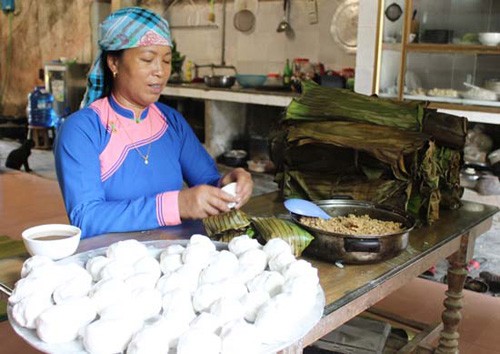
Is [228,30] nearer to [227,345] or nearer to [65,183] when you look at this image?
[65,183]

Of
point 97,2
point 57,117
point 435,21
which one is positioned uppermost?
point 97,2

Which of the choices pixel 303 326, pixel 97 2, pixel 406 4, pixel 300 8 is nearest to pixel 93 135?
pixel 303 326

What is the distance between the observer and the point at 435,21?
4.52m

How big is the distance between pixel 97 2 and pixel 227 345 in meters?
8.17

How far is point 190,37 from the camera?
728 centimetres

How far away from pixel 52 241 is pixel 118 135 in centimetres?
74

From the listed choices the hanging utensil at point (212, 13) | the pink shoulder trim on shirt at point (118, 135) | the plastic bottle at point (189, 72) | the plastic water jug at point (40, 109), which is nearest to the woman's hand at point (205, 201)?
the pink shoulder trim on shirt at point (118, 135)

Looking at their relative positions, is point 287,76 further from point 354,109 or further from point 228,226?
point 228,226

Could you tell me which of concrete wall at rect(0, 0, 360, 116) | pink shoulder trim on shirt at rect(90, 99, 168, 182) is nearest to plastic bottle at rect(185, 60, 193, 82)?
concrete wall at rect(0, 0, 360, 116)

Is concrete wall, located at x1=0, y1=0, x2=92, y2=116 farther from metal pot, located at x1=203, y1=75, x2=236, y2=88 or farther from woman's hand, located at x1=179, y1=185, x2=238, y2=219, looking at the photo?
woman's hand, located at x1=179, y1=185, x2=238, y2=219

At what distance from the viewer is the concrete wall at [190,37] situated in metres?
5.96

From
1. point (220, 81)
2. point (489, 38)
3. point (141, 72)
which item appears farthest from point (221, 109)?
point (141, 72)

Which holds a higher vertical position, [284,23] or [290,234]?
[284,23]

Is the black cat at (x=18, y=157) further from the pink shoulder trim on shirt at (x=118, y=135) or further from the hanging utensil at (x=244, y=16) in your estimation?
the pink shoulder trim on shirt at (x=118, y=135)
